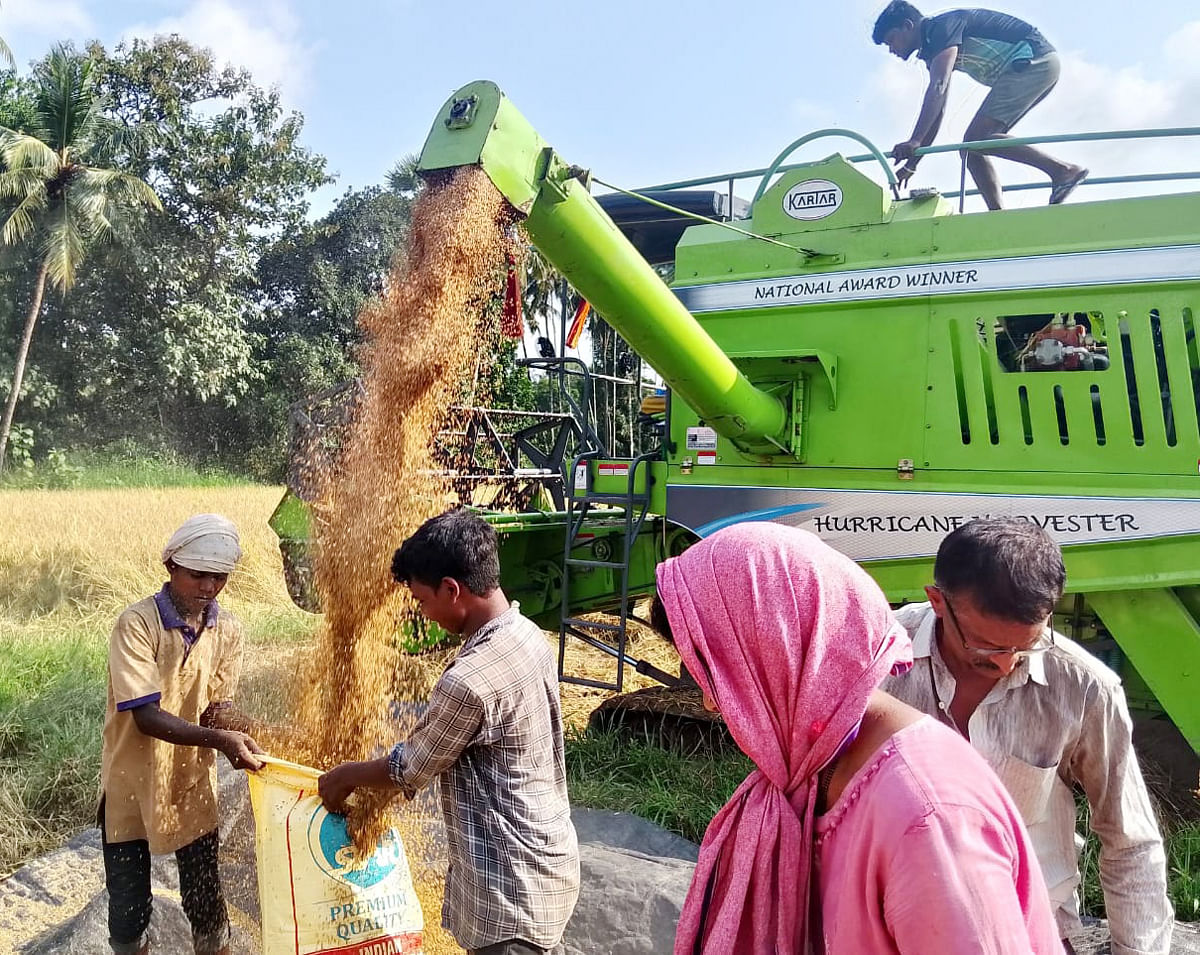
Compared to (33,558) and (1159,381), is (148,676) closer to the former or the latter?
(1159,381)

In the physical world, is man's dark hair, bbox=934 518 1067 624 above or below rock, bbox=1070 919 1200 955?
above

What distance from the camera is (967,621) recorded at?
1.64 m

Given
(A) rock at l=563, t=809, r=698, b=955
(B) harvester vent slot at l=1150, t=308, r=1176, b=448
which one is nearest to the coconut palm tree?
(A) rock at l=563, t=809, r=698, b=955

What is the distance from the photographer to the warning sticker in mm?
4672

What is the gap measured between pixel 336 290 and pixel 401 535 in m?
22.8

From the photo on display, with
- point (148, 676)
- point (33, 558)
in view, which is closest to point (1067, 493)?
point (148, 676)

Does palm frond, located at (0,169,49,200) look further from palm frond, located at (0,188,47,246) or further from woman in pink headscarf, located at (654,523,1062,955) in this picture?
woman in pink headscarf, located at (654,523,1062,955)

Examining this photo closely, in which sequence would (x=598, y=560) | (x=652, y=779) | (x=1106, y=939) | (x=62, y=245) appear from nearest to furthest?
(x=1106, y=939), (x=652, y=779), (x=598, y=560), (x=62, y=245)

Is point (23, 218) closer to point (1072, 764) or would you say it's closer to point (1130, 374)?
point (1130, 374)

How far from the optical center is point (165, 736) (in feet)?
8.01

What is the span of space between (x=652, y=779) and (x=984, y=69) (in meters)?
3.94

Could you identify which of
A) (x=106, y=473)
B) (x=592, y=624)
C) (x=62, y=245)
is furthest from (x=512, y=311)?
(x=106, y=473)

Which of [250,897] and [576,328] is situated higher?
[576,328]

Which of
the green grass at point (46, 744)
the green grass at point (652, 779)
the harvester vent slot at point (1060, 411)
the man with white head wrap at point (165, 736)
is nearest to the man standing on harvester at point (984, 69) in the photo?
the harvester vent slot at point (1060, 411)
